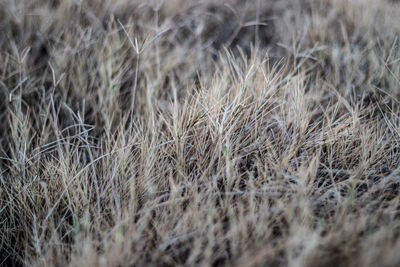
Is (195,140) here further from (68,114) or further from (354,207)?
(68,114)

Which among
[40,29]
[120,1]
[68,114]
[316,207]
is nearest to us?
[316,207]

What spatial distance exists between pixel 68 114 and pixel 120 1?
603mm

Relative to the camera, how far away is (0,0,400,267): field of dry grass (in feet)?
2.49

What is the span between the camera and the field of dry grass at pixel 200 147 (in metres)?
0.76

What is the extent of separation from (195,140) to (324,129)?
38 centimetres

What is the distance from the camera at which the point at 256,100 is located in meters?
1.08

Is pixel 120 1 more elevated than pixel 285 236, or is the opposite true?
pixel 120 1

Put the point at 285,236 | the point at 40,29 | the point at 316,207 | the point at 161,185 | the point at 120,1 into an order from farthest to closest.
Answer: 1. the point at 120,1
2. the point at 40,29
3. the point at 161,185
4. the point at 316,207
5. the point at 285,236

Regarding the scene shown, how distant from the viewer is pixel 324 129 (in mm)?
1062

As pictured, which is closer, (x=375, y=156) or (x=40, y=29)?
(x=375, y=156)

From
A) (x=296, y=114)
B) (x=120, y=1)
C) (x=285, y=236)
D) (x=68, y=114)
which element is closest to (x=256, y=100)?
(x=296, y=114)

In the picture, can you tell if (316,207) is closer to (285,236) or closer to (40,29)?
(285,236)

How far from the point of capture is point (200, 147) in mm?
997

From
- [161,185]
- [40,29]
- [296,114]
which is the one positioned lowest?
[161,185]
